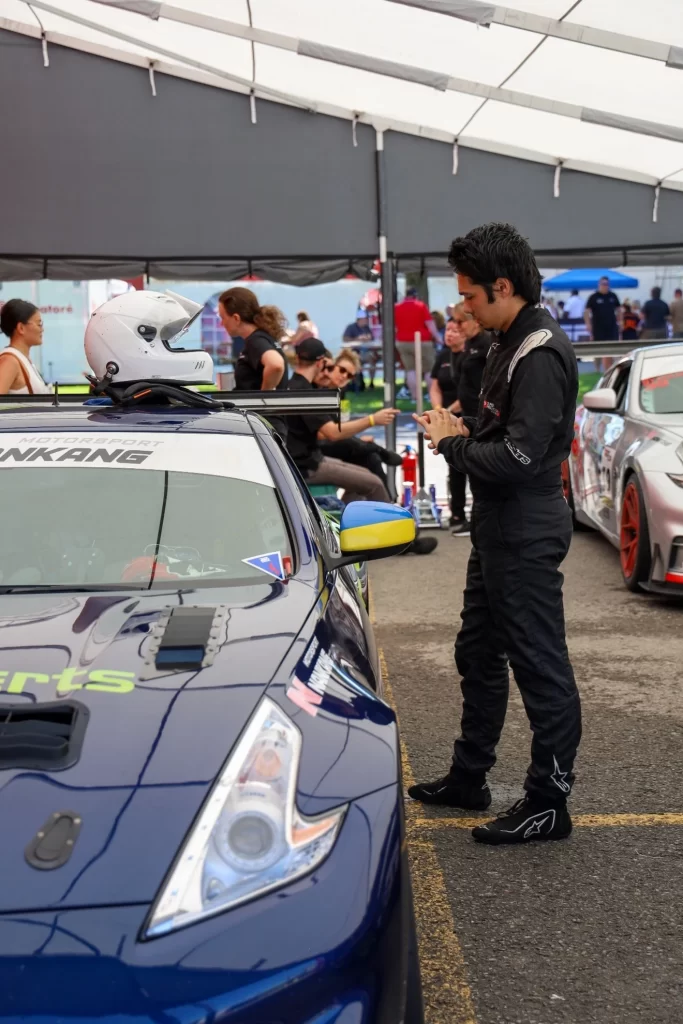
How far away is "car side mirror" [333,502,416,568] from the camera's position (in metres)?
3.21

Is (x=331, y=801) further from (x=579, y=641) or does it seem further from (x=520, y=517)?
(x=579, y=641)

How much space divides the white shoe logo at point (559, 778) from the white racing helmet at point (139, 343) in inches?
89.6

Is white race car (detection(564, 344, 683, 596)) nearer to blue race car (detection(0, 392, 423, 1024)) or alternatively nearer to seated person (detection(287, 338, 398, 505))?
seated person (detection(287, 338, 398, 505))

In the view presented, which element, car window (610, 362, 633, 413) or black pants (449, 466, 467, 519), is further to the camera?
black pants (449, 466, 467, 519)

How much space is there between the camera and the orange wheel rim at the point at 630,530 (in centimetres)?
725

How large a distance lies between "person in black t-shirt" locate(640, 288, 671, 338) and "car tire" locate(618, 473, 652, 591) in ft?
24.3

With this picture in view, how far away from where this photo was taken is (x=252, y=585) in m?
2.82

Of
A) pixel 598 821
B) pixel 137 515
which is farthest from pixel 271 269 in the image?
pixel 137 515

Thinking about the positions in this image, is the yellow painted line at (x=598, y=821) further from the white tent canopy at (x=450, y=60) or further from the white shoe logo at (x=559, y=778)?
the white tent canopy at (x=450, y=60)

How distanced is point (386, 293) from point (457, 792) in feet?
30.1

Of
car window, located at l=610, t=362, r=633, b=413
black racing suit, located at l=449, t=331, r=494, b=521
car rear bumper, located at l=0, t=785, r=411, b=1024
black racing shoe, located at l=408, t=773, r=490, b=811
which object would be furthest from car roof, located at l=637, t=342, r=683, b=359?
car rear bumper, located at l=0, t=785, r=411, b=1024

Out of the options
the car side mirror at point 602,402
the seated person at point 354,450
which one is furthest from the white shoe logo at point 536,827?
the seated person at point 354,450

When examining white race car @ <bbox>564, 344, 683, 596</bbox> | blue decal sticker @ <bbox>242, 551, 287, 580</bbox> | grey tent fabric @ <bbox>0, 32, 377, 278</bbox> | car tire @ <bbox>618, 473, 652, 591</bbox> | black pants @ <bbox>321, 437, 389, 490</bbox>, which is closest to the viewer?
blue decal sticker @ <bbox>242, 551, 287, 580</bbox>

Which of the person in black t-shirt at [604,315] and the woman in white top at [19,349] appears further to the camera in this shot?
the person in black t-shirt at [604,315]
